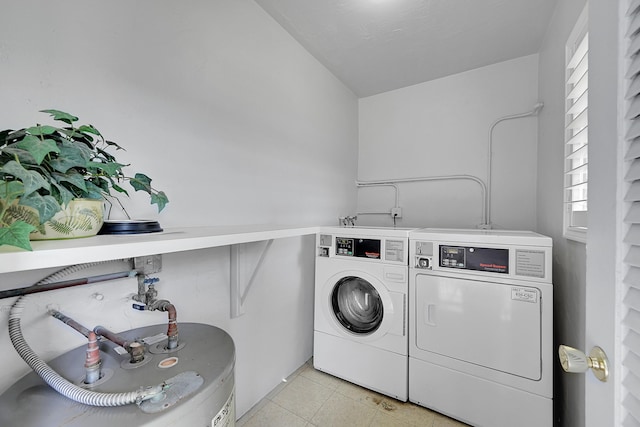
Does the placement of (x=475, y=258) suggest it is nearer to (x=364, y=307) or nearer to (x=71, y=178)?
(x=364, y=307)

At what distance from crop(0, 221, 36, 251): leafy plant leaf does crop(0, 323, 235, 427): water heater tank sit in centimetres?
46

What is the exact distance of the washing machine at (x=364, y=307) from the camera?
66.0 inches

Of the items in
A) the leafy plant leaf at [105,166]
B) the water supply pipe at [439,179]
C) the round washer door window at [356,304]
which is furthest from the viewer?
the water supply pipe at [439,179]

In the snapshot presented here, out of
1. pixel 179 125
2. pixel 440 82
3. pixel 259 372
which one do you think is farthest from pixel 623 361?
pixel 440 82

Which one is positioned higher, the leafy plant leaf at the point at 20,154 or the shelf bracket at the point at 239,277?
the leafy plant leaf at the point at 20,154

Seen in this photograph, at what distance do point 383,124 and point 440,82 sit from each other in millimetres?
688

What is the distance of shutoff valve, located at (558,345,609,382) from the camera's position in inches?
19.0

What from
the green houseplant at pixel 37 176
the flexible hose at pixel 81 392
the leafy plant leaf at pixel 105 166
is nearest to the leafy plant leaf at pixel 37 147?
the green houseplant at pixel 37 176

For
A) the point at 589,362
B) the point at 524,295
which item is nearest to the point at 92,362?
the point at 589,362

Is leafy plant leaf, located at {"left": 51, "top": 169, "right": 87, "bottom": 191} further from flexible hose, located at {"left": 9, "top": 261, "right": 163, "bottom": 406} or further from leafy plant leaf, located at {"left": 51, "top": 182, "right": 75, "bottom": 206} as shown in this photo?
flexible hose, located at {"left": 9, "top": 261, "right": 163, "bottom": 406}

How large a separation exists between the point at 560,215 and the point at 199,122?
2.22 m

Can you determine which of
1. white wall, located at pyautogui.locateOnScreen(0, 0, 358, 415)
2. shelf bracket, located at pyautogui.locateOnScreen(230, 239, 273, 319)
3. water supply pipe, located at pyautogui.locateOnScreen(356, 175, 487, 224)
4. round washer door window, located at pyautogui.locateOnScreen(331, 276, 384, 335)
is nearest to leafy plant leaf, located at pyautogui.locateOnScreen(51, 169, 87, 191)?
white wall, located at pyautogui.locateOnScreen(0, 0, 358, 415)

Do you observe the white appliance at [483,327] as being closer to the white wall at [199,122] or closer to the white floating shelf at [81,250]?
the white wall at [199,122]

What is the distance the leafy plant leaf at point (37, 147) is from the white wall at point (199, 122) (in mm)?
437
